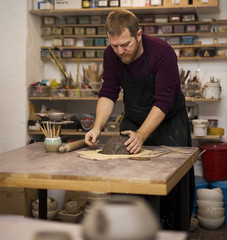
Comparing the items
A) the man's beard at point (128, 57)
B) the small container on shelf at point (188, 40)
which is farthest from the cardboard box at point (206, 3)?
the man's beard at point (128, 57)

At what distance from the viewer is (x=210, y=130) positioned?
15.3 ft

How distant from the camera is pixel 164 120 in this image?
309 centimetres

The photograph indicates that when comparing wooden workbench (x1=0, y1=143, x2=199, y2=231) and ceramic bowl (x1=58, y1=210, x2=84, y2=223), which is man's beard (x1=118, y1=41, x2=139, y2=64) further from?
ceramic bowl (x1=58, y1=210, x2=84, y2=223)

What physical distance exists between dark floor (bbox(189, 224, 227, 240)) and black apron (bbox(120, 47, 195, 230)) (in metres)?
0.95

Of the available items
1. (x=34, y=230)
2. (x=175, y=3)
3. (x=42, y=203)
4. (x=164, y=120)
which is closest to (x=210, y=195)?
(x=164, y=120)

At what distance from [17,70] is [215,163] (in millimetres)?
2552

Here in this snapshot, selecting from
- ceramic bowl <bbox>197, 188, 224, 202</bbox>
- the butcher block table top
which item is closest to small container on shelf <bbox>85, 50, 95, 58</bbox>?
ceramic bowl <bbox>197, 188, 224, 202</bbox>

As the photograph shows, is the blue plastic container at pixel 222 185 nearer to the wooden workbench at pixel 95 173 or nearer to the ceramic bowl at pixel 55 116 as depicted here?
the ceramic bowl at pixel 55 116

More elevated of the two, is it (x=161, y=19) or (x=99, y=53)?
(x=161, y=19)

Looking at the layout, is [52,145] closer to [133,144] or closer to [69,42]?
[133,144]

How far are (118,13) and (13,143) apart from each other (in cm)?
277

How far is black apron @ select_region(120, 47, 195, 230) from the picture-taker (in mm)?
2924

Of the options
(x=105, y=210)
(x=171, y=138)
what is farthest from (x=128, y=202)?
(x=171, y=138)

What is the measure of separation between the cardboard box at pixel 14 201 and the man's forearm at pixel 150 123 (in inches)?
72.3
